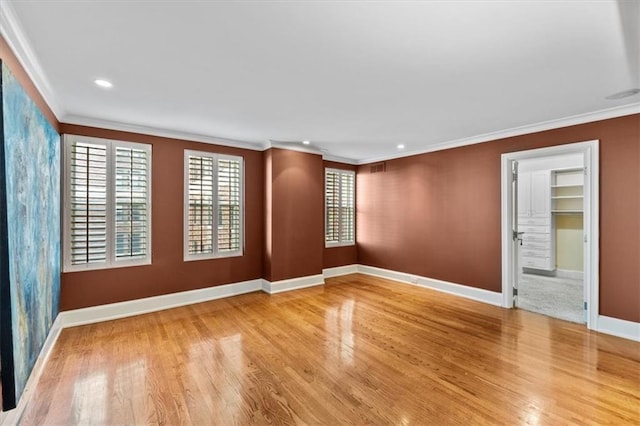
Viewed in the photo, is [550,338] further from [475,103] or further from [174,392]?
[174,392]

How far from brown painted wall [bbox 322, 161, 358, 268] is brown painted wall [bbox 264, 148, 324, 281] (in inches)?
24.6

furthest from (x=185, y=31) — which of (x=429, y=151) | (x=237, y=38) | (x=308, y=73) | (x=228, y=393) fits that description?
(x=429, y=151)

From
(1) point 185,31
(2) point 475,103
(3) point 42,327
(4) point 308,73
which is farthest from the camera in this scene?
(2) point 475,103

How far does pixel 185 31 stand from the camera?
6.11 ft

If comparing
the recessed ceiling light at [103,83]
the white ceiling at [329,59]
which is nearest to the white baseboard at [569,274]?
the white ceiling at [329,59]

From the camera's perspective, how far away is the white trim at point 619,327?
3165 mm

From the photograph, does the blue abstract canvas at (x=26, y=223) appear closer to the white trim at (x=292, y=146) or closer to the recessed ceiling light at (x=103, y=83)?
the recessed ceiling light at (x=103, y=83)

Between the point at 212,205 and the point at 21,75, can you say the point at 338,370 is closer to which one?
the point at 212,205

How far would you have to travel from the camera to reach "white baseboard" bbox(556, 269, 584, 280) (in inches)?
231

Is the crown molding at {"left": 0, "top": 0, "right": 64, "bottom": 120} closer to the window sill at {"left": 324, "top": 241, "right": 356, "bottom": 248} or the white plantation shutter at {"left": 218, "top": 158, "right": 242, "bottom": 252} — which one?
the white plantation shutter at {"left": 218, "top": 158, "right": 242, "bottom": 252}

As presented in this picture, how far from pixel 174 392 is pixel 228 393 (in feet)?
1.40

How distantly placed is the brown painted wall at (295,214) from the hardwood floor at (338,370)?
124cm

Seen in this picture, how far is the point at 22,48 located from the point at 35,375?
8.27ft

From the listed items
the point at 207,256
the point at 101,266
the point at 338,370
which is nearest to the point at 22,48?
the point at 101,266
